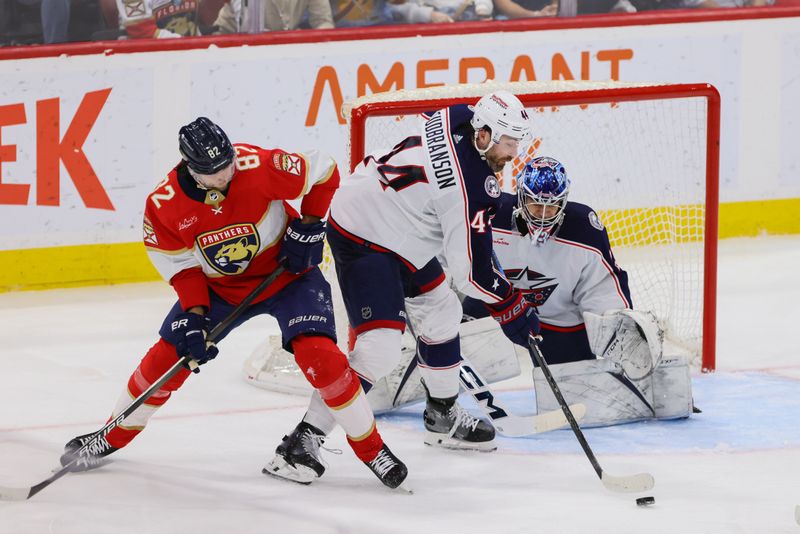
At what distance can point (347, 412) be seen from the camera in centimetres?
353

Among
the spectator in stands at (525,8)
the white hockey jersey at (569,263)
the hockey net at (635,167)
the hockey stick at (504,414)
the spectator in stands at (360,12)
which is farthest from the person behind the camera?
the spectator in stands at (525,8)

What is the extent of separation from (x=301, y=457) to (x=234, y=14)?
3018mm

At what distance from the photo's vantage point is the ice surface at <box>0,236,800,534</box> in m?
3.38

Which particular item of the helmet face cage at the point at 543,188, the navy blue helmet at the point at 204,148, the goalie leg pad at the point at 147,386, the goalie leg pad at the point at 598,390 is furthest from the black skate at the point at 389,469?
the helmet face cage at the point at 543,188

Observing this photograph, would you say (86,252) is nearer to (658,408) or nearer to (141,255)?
(141,255)

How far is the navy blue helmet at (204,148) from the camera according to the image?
3398mm

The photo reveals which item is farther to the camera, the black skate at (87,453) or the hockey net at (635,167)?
the hockey net at (635,167)

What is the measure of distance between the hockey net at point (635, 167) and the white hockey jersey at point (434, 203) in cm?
71

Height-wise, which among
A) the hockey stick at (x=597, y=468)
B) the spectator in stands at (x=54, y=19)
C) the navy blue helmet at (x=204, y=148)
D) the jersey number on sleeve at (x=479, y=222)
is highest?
the spectator in stands at (x=54, y=19)

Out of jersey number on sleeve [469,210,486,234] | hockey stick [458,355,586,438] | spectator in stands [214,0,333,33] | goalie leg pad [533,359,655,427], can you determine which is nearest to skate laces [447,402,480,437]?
hockey stick [458,355,586,438]

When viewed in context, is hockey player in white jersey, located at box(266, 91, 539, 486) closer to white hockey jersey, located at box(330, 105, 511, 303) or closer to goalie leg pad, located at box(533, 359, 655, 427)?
white hockey jersey, located at box(330, 105, 511, 303)

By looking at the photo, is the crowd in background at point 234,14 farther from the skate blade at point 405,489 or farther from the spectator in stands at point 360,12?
the skate blade at point 405,489

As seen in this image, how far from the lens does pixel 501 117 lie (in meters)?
3.62

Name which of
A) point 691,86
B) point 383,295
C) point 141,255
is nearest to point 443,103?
point 691,86
